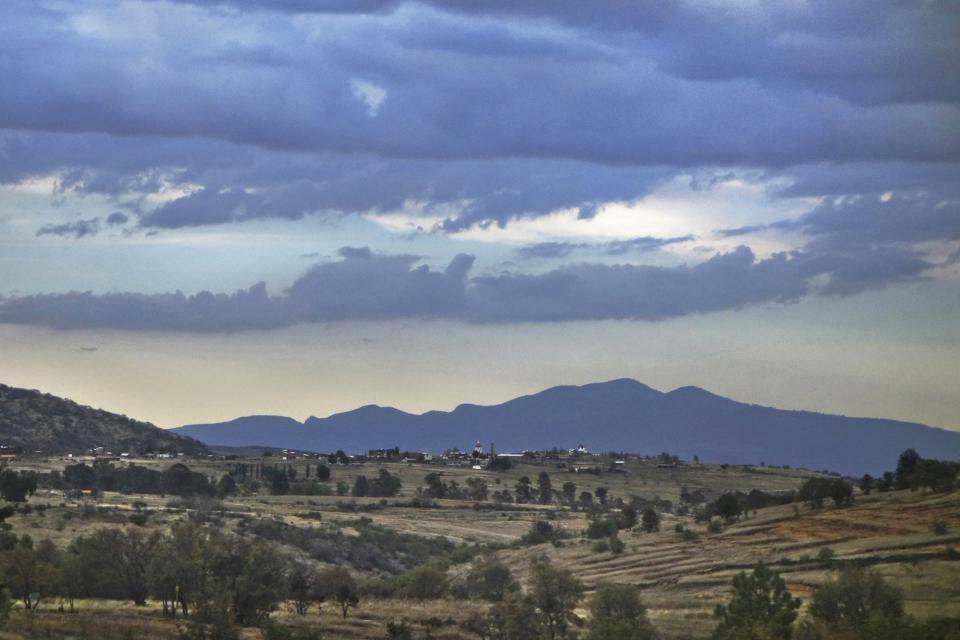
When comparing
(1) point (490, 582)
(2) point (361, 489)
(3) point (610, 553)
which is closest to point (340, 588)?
(1) point (490, 582)

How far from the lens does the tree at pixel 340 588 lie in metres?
91.6

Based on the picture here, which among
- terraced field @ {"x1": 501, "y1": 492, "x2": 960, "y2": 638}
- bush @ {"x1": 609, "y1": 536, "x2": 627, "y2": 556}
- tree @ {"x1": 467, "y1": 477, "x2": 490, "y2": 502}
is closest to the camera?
terraced field @ {"x1": 501, "y1": 492, "x2": 960, "y2": 638}

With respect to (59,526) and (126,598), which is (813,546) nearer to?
(126,598)

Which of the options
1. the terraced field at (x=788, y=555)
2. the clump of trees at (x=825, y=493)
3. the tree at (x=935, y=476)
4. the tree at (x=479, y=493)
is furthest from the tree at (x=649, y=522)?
the tree at (x=479, y=493)

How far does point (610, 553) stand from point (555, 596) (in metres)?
34.0

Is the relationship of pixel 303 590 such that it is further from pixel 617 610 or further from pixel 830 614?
pixel 830 614

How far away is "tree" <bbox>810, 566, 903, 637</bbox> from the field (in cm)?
377

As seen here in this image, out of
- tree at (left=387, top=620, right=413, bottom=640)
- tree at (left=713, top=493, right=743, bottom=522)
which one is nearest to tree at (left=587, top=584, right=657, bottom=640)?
tree at (left=387, top=620, right=413, bottom=640)

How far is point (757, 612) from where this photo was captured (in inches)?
2648

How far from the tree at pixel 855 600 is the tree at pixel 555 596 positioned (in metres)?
14.1

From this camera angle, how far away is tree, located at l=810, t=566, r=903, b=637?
233ft

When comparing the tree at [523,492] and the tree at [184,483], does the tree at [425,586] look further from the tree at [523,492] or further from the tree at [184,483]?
the tree at [523,492]

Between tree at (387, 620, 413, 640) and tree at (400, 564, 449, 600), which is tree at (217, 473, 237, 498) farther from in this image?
tree at (387, 620, 413, 640)

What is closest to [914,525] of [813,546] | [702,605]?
[813,546]
